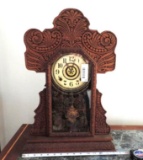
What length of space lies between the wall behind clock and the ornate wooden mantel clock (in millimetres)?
281

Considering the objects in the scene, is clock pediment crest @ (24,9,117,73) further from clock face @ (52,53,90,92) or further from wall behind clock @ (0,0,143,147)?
wall behind clock @ (0,0,143,147)

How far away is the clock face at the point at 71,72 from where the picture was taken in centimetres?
71

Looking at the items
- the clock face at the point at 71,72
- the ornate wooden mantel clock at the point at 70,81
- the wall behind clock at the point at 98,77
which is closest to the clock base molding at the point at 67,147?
the ornate wooden mantel clock at the point at 70,81

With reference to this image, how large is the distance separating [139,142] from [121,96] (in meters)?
0.30

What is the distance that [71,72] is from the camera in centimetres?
72

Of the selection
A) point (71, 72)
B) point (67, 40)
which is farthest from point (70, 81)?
point (67, 40)

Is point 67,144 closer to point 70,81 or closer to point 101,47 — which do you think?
point 70,81

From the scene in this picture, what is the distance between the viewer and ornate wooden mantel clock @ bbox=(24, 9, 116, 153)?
0.70 meters

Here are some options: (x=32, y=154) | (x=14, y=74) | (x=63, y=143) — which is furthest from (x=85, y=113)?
(x=14, y=74)

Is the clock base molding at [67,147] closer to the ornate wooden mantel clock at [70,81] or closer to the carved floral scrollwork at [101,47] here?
the ornate wooden mantel clock at [70,81]

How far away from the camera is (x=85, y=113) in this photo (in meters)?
0.75

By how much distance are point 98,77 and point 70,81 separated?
0.32 m

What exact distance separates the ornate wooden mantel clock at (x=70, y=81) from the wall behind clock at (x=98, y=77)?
281 mm

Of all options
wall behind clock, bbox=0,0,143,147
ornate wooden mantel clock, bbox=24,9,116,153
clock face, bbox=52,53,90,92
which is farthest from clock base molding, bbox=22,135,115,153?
Answer: wall behind clock, bbox=0,0,143,147
